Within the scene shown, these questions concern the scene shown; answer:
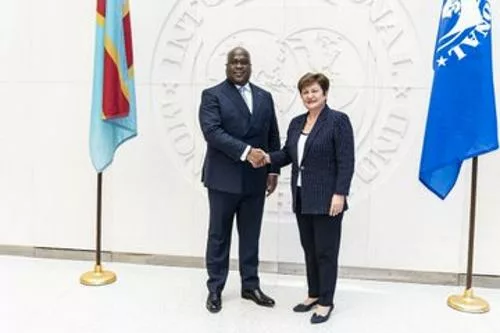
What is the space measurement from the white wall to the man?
0.68 meters

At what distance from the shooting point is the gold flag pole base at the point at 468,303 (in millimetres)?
3186

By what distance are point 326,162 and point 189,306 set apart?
1.19 m

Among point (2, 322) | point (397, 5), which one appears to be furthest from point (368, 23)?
point (2, 322)

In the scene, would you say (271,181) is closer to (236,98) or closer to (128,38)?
(236,98)

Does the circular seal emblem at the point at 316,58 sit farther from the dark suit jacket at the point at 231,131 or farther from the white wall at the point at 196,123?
the dark suit jacket at the point at 231,131

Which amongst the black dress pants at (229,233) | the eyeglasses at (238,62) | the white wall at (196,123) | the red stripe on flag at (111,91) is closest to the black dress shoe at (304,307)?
the black dress pants at (229,233)

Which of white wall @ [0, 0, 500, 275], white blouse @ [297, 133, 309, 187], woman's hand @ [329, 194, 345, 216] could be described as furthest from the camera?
white wall @ [0, 0, 500, 275]

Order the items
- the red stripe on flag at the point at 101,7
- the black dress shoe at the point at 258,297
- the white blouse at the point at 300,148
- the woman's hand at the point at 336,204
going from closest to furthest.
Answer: the woman's hand at the point at 336,204, the white blouse at the point at 300,148, the black dress shoe at the point at 258,297, the red stripe on flag at the point at 101,7

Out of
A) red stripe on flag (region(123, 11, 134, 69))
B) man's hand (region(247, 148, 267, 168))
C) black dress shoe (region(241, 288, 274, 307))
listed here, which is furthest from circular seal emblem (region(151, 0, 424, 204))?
man's hand (region(247, 148, 267, 168))

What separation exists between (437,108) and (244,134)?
1.15 metres

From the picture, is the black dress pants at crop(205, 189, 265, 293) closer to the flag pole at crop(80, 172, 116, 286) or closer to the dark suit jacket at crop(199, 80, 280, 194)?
the dark suit jacket at crop(199, 80, 280, 194)

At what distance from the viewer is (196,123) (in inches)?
153

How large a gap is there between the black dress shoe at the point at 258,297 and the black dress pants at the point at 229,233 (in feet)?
0.12

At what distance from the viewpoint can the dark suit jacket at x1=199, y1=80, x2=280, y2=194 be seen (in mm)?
2955
